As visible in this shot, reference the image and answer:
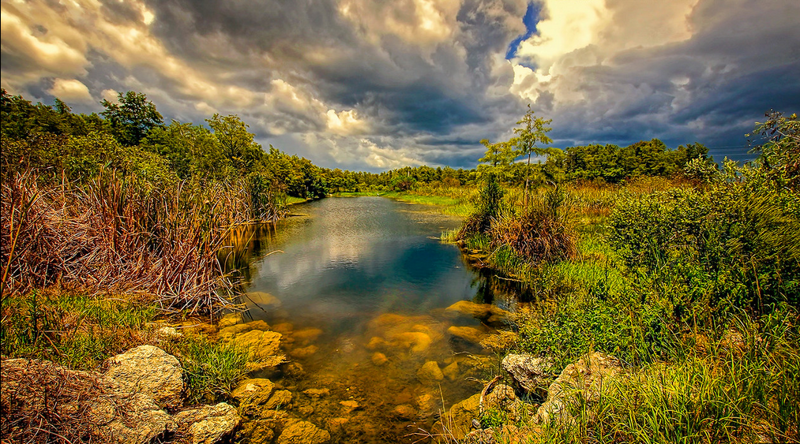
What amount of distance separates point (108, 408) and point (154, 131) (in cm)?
4897

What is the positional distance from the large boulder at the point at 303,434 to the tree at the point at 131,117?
5389 cm

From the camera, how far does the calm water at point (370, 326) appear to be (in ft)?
19.5

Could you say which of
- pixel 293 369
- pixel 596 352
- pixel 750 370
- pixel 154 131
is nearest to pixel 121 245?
pixel 293 369

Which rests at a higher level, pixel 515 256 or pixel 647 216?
pixel 647 216

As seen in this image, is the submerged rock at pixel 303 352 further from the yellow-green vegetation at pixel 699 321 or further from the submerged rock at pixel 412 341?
the yellow-green vegetation at pixel 699 321

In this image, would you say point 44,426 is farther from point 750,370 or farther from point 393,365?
point 750,370

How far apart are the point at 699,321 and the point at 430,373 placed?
5159 mm

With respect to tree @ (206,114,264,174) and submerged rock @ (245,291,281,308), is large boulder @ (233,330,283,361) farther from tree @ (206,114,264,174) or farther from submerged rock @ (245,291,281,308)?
tree @ (206,114,264,174)

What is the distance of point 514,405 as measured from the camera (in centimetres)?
514

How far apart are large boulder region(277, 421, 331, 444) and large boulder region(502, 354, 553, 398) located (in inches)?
141

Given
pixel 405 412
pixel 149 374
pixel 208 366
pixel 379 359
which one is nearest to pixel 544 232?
pixel 379 359

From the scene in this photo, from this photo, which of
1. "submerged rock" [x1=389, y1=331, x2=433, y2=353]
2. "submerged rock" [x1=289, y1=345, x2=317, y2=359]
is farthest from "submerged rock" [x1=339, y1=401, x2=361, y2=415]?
"submerged rock" [x1=389, y1=331, x2=433, y2=353]

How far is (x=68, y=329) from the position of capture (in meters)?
5.52

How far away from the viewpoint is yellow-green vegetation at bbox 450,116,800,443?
340cm
